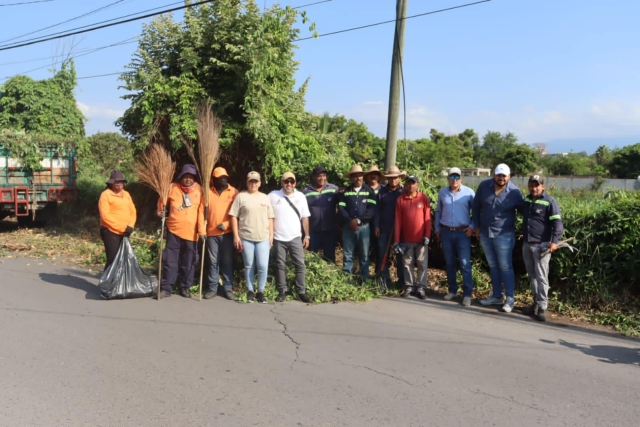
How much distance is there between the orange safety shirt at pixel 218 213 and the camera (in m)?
7.64

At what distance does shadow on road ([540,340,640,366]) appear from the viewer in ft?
17.5

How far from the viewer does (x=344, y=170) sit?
965 centimetres

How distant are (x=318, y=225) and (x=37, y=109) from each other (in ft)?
39.2

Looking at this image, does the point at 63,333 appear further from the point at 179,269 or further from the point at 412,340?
the point at 412,340

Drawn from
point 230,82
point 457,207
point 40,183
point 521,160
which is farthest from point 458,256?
point 521,160

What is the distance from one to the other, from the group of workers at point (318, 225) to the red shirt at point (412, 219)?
0.04 ft

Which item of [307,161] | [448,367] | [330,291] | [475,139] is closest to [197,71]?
[307,161]

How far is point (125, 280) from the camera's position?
7348 millimetres

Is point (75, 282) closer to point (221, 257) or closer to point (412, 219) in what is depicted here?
point (221, 257)

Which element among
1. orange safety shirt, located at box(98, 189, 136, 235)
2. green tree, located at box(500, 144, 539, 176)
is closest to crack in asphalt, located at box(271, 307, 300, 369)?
orange safety shirt, located at box(98, 189, 136, 235)

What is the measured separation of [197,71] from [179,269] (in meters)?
4.40

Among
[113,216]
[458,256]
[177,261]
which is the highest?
[113,216]

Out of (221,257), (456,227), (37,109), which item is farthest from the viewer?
(37,109)

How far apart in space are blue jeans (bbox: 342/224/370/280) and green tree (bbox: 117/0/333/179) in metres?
2.19
